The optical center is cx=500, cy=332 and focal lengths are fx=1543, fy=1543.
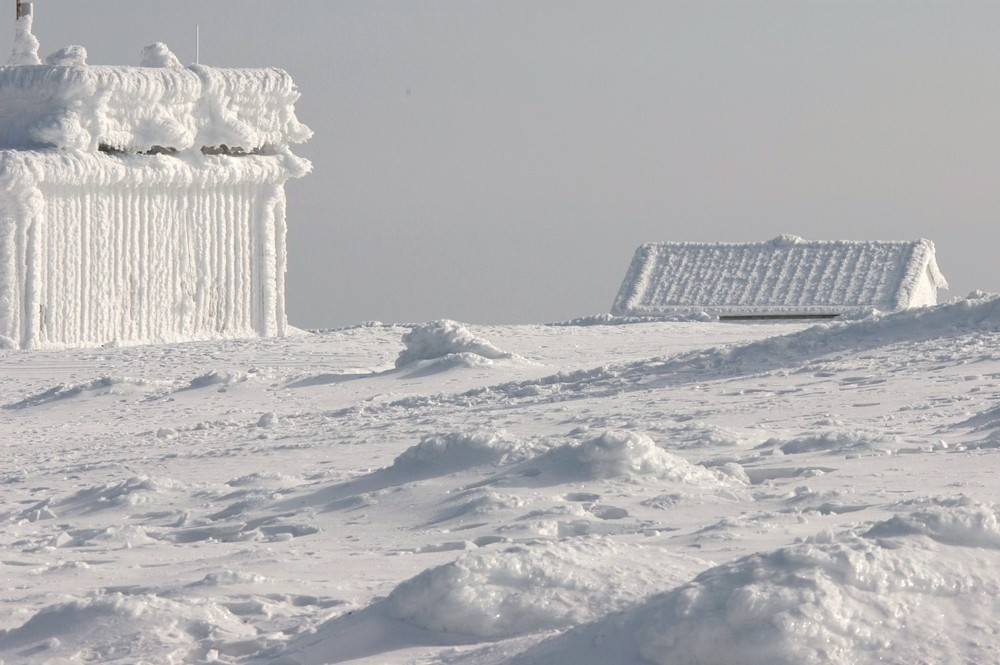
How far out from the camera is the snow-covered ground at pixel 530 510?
4172 millimetres

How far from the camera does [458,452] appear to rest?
754 cm

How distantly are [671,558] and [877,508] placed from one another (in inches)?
42.5

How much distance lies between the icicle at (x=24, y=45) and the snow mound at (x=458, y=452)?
47.5 feet

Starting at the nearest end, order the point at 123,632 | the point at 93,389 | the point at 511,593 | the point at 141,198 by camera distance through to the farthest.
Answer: the point at 511,593 < the point at 123,632 < the point at 93,389 < the point at 141,198

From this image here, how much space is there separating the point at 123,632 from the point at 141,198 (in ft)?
49.2

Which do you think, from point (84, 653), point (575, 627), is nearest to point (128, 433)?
point (84, 653)

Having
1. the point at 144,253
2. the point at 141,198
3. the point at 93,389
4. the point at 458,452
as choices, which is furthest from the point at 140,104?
the point at 458,452

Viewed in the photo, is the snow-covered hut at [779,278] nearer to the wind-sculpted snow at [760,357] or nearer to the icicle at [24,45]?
the icicle at [24,45]

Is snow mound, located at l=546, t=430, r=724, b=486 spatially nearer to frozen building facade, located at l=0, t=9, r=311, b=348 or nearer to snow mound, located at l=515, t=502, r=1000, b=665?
snow mound, located at l=515, t=502, r=1000, b=665

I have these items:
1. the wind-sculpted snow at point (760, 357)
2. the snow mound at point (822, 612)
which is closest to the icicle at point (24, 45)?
the wind-sculpted snow at point (760, 357)

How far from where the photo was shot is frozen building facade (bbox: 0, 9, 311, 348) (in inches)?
716

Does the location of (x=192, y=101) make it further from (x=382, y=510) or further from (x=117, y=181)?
(x=382, y=510)

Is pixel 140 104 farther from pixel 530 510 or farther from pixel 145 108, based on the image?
pixel 530 510

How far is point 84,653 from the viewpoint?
4.85 meters
